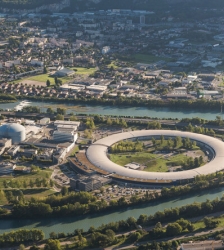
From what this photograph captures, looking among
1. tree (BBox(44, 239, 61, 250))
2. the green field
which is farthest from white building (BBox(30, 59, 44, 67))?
tree (BBox(44, 239, 61, 250))

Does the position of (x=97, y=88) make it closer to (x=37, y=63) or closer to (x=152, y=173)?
(x=37, y=63)

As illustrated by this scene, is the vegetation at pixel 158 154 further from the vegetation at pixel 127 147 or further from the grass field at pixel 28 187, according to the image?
the grass field at pixel 28 187

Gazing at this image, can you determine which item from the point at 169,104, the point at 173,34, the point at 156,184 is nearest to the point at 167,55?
the point at 173,34

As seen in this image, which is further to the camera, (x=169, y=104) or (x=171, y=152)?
(x=169, y=104)

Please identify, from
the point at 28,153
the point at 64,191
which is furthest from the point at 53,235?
the point at 28,153

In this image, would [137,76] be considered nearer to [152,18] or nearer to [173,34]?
[173,34]

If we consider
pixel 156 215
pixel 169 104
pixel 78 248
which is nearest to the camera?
pixel 78 248

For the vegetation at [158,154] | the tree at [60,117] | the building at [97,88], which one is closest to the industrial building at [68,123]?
the tree at [60,117]

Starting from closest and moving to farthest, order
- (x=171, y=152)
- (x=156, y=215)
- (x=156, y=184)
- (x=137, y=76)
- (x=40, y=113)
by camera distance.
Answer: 1. (x=156, y=215)
2. (x=156, y=184)
3. (x=171, y=152)
4. (x=40, y=113)
5. (x=137, y=76)

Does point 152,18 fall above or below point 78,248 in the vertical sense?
above
